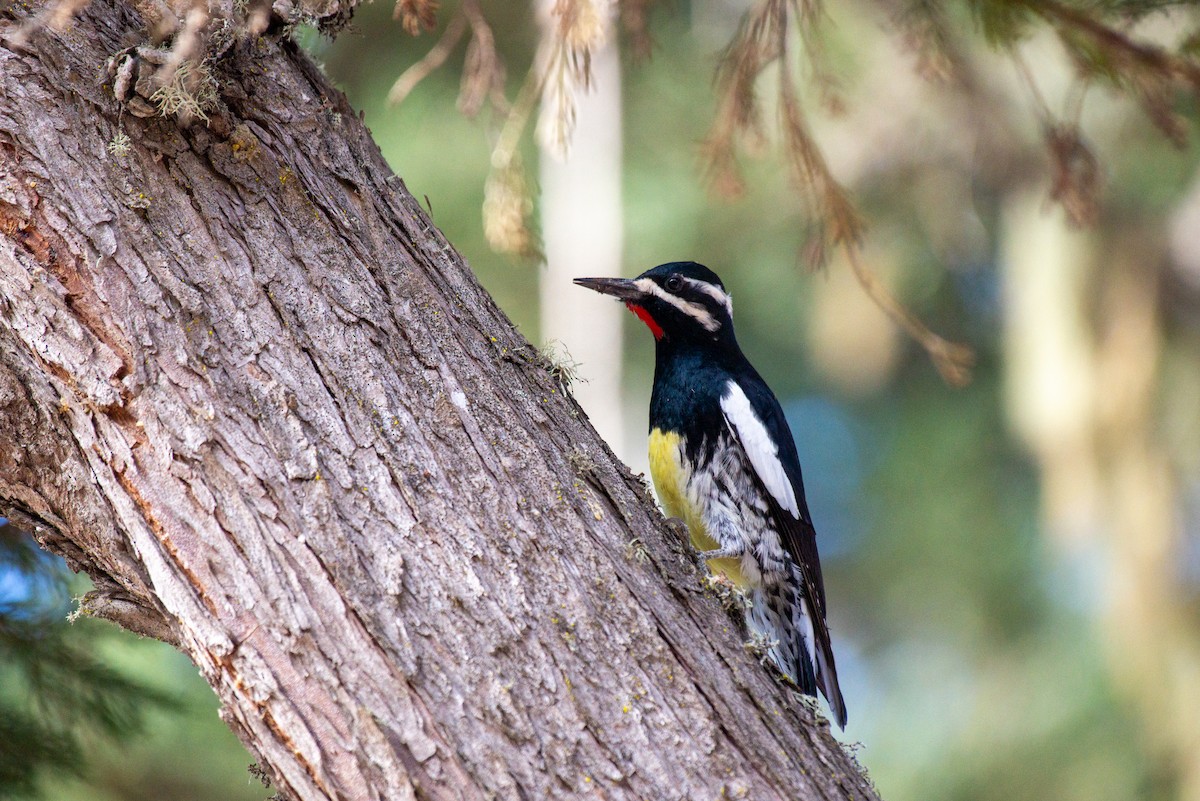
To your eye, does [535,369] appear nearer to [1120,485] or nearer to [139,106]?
[139,106]

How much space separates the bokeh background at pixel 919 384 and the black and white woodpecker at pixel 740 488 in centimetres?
86

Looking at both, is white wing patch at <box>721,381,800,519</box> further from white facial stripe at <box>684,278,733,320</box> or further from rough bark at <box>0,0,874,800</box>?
rough bark at <box>0,0,874,800</box>

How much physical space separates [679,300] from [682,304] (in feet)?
0.07

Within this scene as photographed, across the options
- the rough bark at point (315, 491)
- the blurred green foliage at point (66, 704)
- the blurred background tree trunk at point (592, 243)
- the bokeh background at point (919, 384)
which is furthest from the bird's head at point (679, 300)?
the blurred background tree trunk at point (592, 243)

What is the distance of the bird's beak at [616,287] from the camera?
146 inches

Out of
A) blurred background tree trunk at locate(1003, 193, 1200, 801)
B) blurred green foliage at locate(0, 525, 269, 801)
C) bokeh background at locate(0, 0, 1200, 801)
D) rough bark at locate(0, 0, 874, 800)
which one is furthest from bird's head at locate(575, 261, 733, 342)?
blurred background tree trunk at locate(1003, 193, 1200, 801)

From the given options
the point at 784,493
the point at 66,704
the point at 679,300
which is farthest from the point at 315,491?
the point at 679,300

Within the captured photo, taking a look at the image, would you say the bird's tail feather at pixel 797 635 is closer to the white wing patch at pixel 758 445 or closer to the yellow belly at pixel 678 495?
the yellow belly at pixel 678 495

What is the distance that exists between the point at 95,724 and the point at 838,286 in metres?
6.62

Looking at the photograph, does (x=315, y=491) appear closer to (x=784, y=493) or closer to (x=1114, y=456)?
(x=784, y=493)

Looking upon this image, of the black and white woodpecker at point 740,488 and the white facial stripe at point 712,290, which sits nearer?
the black and white woodpecker at point 740,488

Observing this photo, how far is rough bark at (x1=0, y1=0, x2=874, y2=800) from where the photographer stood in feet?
6.04

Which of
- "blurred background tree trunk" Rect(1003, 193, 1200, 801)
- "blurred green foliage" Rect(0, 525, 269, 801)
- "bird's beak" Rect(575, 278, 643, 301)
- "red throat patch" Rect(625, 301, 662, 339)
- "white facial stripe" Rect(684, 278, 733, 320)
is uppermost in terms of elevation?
"blurred background tree trunk" Rect(1003, 193, 1200, 801)

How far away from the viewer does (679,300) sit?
4.01m
